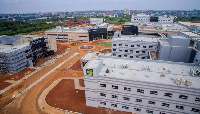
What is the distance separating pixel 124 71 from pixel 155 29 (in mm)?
69085

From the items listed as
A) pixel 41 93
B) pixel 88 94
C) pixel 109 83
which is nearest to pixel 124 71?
pixel 109 83

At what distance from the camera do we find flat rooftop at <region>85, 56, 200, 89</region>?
33.5 meters

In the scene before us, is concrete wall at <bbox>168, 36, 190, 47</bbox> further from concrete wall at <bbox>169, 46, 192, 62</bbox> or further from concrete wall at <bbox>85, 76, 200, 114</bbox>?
concrete wall at <bbox>85, 76, 200, 114</bbox>

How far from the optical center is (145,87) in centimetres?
3281

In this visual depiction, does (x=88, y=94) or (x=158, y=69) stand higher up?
(x=158, y=69)

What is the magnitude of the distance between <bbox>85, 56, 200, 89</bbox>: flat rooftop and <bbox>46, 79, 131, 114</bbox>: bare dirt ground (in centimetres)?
1175

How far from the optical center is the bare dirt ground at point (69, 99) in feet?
129

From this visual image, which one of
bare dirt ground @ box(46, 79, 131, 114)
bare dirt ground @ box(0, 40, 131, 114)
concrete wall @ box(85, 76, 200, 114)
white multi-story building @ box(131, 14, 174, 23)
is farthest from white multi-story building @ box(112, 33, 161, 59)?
white multi-story building @ box(131, 14, 174, 23)

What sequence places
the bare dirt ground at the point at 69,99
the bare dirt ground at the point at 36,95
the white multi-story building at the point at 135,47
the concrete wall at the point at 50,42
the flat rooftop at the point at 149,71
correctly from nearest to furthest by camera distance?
the flat rooftop at the point at 149,71 → the bare dirt ground at the point at 69,99 → the bare dirt ground at the point at 36,95 → the white multi-story building at the point at 135,47 → the concrete wall at the point at 50,42

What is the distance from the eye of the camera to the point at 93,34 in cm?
11725

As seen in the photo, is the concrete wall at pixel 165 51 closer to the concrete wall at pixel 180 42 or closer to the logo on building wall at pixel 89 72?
the concrete wall at pixel 180 42

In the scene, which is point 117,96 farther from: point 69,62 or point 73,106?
point 69,62

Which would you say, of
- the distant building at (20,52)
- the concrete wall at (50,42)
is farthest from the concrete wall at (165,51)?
the concrete wall at (50,42)

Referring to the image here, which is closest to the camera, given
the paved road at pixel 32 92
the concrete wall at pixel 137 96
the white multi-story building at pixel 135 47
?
the concrete wall at pixel 137 96
